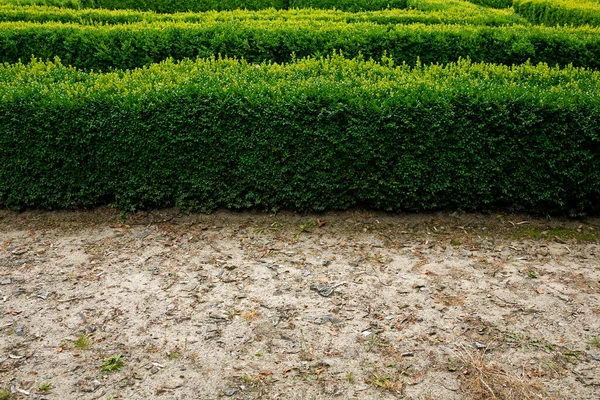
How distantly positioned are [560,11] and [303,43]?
6.10 meters

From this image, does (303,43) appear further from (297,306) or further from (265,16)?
(297,306)

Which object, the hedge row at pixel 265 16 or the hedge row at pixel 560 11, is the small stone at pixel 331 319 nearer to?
the hedge row at pixel 265 16

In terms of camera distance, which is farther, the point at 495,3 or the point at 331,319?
the point at 495,3

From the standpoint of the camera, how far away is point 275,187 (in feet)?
21.9

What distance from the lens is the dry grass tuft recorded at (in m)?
4.25

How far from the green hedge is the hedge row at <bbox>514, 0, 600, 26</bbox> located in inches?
201

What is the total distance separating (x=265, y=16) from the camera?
420 inches

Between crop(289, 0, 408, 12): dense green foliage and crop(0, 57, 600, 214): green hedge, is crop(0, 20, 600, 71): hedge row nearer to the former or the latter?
crop(0, 57, 600, 214): green hedge

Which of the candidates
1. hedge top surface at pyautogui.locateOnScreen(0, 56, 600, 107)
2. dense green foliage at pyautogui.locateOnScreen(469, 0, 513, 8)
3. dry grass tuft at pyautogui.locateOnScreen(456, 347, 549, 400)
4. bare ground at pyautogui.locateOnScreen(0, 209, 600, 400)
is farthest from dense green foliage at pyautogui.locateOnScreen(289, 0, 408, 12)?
dry grass tuft at pyautogui.locateOnScreen(456, 347, 549, 400)

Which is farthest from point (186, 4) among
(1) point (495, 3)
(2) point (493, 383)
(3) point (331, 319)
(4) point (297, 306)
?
(2) point (493, 383)

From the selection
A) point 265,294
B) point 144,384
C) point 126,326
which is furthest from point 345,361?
point 126,326

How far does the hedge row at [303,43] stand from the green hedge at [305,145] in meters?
2.12

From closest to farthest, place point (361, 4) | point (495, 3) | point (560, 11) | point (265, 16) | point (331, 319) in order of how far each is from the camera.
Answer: point (331, 319), point (265, 16), point (560, 11), point (361, 4), point (495, 3)

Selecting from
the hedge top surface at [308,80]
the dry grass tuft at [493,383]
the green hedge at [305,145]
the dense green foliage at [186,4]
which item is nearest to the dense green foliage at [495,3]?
the dense green foliage at [186,4]
